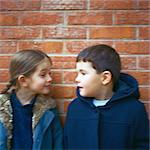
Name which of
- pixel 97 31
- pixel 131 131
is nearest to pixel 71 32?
pixel 97 31

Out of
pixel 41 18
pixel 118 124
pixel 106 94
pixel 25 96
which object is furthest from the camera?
pixel 41 18

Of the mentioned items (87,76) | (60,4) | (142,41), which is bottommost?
(87,76)

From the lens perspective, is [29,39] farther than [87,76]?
Yes

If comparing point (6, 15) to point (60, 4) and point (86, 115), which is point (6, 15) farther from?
point (86, 115)

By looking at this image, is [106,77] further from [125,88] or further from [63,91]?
[63,91]

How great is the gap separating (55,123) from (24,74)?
37 centimetres

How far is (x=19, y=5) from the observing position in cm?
283

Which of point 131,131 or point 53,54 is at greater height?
point 53,54

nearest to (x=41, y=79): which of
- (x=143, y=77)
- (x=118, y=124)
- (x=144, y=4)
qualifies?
(x=118, y=124)

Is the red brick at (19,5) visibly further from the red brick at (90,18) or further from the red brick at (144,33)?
the red brick at (144,33)

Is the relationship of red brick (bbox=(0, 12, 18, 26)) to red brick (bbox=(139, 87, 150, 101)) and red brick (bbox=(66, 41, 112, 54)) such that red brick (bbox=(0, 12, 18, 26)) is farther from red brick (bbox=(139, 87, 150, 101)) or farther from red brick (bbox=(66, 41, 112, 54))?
red brick (bbox=(139, 87, 150, 101))

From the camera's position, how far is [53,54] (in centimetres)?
281

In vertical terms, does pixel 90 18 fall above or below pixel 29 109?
above

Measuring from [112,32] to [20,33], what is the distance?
62 centimetres
